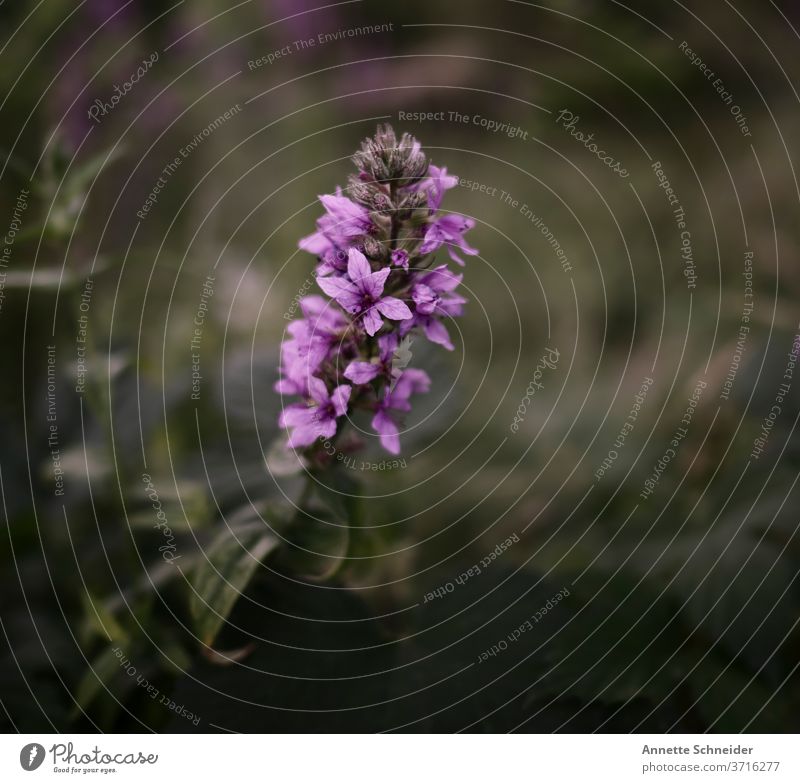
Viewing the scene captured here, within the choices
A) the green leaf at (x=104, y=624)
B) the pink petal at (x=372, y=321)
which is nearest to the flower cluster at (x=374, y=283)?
the pink petal at (x=372, y=321)

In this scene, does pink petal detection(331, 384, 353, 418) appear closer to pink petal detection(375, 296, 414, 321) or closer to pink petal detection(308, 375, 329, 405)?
pink petal detection(308, 375, 329, 405)

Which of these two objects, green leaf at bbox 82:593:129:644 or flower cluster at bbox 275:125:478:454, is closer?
flower cluster at bbox 275:125:478:454

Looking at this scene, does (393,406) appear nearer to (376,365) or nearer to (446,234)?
(376,365)

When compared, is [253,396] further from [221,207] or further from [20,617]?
[221,207]

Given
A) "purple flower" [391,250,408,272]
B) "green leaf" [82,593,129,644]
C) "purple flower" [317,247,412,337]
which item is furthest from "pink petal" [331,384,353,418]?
"green leaf" [82,593,129,644]

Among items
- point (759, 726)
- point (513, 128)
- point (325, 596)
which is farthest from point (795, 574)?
point (513, 128)

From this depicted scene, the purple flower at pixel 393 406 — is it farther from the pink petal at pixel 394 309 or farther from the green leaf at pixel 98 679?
the green leaf at pixel 98 679
